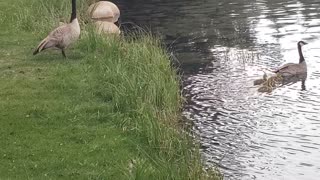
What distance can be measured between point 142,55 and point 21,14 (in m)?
7.64

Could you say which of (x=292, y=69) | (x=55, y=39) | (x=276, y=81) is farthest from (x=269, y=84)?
(x=55, y=39)

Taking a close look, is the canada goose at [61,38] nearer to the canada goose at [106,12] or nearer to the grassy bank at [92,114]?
the grassy bank at [92,114]

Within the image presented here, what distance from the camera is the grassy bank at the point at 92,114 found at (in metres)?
9.91

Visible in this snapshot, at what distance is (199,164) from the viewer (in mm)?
10273

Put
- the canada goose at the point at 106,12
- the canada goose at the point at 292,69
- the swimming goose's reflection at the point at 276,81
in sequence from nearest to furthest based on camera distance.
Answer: the swimming goose's reflection at the point at 276,81 → the canada goose at the point at 292,69 → the canada goose at the point at 106,12

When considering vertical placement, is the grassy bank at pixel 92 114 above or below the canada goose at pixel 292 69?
above

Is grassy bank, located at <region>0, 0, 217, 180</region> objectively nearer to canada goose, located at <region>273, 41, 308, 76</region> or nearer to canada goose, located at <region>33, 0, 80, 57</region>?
canada goose, located at <region>33, 0, 80, 57</region>

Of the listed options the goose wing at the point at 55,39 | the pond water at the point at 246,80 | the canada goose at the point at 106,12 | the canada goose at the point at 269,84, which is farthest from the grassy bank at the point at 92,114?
the canada goose at the point at 106,12

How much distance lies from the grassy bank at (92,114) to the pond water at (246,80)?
4.03 feet

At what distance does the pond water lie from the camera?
42.3ft

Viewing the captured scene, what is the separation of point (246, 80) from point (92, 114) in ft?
25.2

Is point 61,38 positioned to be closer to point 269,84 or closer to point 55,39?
point 55,39

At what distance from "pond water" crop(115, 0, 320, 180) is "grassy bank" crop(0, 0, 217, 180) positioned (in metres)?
1.23

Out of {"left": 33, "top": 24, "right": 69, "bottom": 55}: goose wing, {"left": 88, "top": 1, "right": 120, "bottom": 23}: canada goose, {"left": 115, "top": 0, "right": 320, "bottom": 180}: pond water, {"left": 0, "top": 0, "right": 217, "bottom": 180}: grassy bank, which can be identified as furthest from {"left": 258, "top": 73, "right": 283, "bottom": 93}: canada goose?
{"left": 88, "top": 1, "right": 120, "bottom": 23}: canada goose
